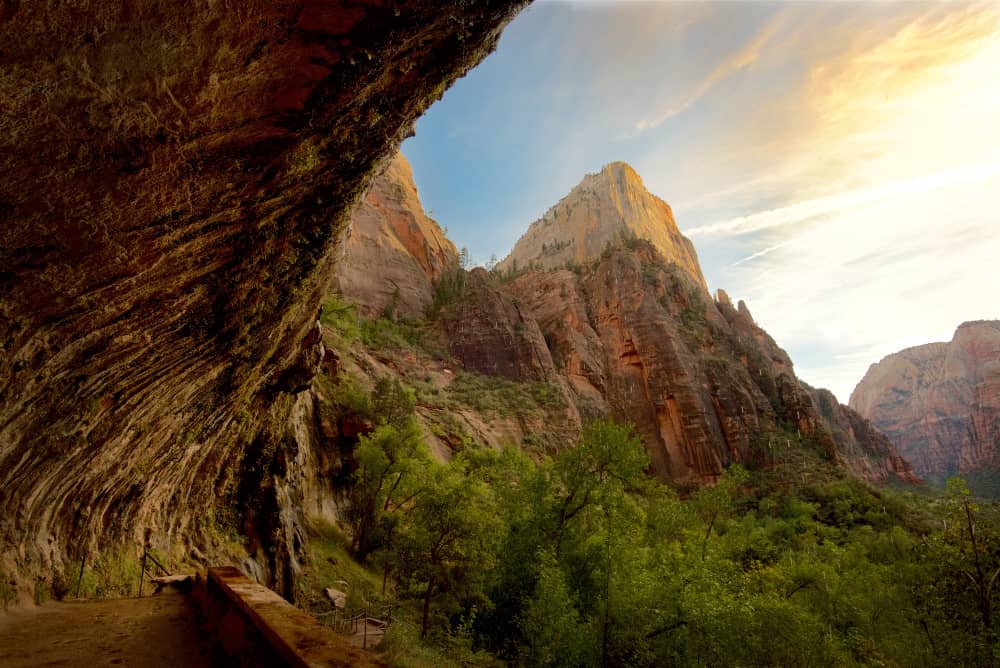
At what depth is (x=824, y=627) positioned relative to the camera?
16.4 meters

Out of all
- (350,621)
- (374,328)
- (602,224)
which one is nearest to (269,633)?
(350,621)

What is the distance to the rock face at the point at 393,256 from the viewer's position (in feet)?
171

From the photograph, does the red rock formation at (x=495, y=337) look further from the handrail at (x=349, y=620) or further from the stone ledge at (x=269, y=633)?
the stone ledge at (x=269, y=633)

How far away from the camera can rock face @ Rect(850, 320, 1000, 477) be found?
12000 centimetres

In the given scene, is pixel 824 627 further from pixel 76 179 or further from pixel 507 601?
pixel 76 179

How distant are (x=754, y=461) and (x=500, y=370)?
2998cm

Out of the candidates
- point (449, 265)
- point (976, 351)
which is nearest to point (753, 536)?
point (449, 265)

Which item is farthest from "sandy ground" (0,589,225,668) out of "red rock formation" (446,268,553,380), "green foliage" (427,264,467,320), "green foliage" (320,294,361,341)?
"green foliage" (427,264,467,320)

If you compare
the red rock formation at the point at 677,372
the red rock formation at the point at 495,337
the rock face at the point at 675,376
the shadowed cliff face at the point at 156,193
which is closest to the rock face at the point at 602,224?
the red rock formation at the point at 677,372

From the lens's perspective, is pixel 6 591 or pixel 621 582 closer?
pixel 6 591

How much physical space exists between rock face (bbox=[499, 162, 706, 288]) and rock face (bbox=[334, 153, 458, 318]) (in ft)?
118

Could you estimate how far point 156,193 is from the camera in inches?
178

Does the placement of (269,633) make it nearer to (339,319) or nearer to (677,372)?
(339,319)

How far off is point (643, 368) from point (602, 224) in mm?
55532
